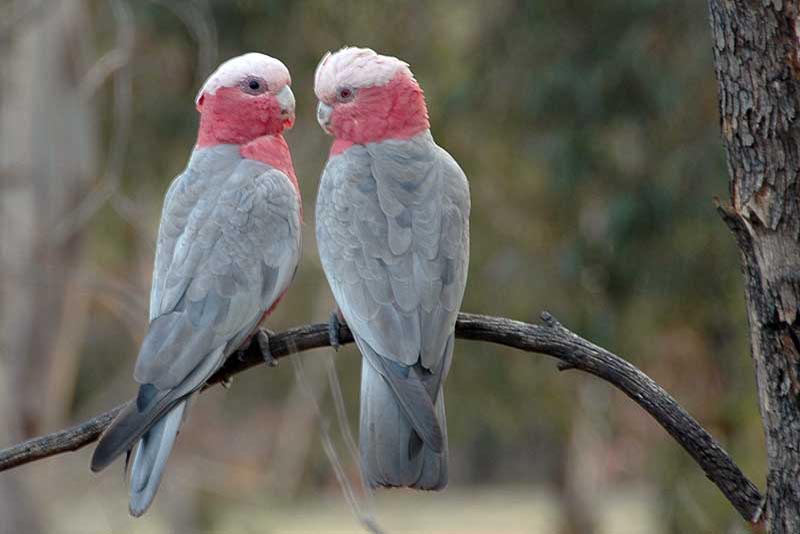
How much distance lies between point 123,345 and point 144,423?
6.72 m

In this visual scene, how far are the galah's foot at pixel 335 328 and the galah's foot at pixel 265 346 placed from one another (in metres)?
0.17

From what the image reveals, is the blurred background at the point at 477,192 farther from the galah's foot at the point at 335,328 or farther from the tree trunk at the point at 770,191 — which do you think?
the tree trunk at the point at 770,191

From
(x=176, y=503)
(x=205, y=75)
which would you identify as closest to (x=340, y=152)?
(x=205, y=75)

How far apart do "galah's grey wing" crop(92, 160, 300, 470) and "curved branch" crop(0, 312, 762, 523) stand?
15 cm

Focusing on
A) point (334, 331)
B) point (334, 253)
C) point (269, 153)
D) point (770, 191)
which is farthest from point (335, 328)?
point (770, 191)

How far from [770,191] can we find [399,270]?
76 cm

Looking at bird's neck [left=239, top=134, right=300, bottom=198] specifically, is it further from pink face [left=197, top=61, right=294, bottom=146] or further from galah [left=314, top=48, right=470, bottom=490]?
galah [left=314, top=48, right=470, bottom=490]

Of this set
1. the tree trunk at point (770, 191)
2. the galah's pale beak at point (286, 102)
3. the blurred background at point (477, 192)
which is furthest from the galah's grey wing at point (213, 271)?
the blurred background at point (477, 192)

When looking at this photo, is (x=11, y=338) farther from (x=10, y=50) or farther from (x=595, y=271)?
(x=595, y=271)

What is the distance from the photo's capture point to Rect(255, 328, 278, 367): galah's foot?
94.8 inches

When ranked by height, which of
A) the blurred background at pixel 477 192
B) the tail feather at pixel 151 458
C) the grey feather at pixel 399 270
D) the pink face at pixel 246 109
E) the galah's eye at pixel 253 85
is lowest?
the blurred background at pixel 477 192

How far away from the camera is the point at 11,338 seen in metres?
5.27

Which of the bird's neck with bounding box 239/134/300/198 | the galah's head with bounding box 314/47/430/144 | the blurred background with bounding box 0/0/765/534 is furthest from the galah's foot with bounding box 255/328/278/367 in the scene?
the blurred background with bounding box 0/0/765/534

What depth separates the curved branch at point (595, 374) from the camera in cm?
185
